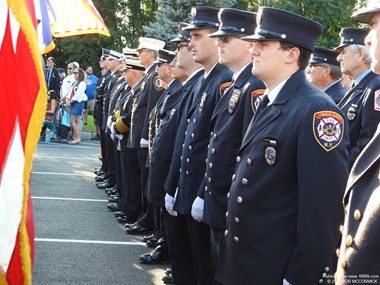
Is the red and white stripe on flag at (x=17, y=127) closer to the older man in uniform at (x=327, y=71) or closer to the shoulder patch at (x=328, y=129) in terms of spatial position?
the shoulder patch at (x=328, y=129)

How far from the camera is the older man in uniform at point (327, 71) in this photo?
6488mm

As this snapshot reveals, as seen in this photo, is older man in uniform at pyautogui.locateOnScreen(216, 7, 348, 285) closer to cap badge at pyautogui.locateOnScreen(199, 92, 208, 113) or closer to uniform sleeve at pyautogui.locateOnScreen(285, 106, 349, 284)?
uniform sleeve at pyautogui.locateOnScreen(285, 106, 349, 284)

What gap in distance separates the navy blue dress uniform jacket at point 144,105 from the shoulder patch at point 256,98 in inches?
148

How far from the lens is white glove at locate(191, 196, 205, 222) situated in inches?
175

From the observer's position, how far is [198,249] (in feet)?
15.8

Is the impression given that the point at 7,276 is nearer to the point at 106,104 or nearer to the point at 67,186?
the point at 67,186

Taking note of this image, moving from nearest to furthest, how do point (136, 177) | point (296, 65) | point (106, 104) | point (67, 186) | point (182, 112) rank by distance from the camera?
1. point (296, 65)
2. point (182, 112)
3. point (136, 177)
4. point (67, 186)
5. point (106, 104)

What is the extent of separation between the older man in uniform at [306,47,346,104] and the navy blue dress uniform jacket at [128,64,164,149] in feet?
6.70

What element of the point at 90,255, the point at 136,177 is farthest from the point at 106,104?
the point at 90,255

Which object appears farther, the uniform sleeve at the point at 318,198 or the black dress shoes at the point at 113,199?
the black dress shoes at the point at 113,199

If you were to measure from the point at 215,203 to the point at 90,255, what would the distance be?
2.82m

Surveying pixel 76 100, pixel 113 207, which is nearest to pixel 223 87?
pixel 113 207

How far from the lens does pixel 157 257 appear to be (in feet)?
21.6

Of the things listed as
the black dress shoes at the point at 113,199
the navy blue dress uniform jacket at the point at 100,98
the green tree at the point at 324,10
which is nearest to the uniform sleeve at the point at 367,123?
the black dress shoes at the point at 113,199
